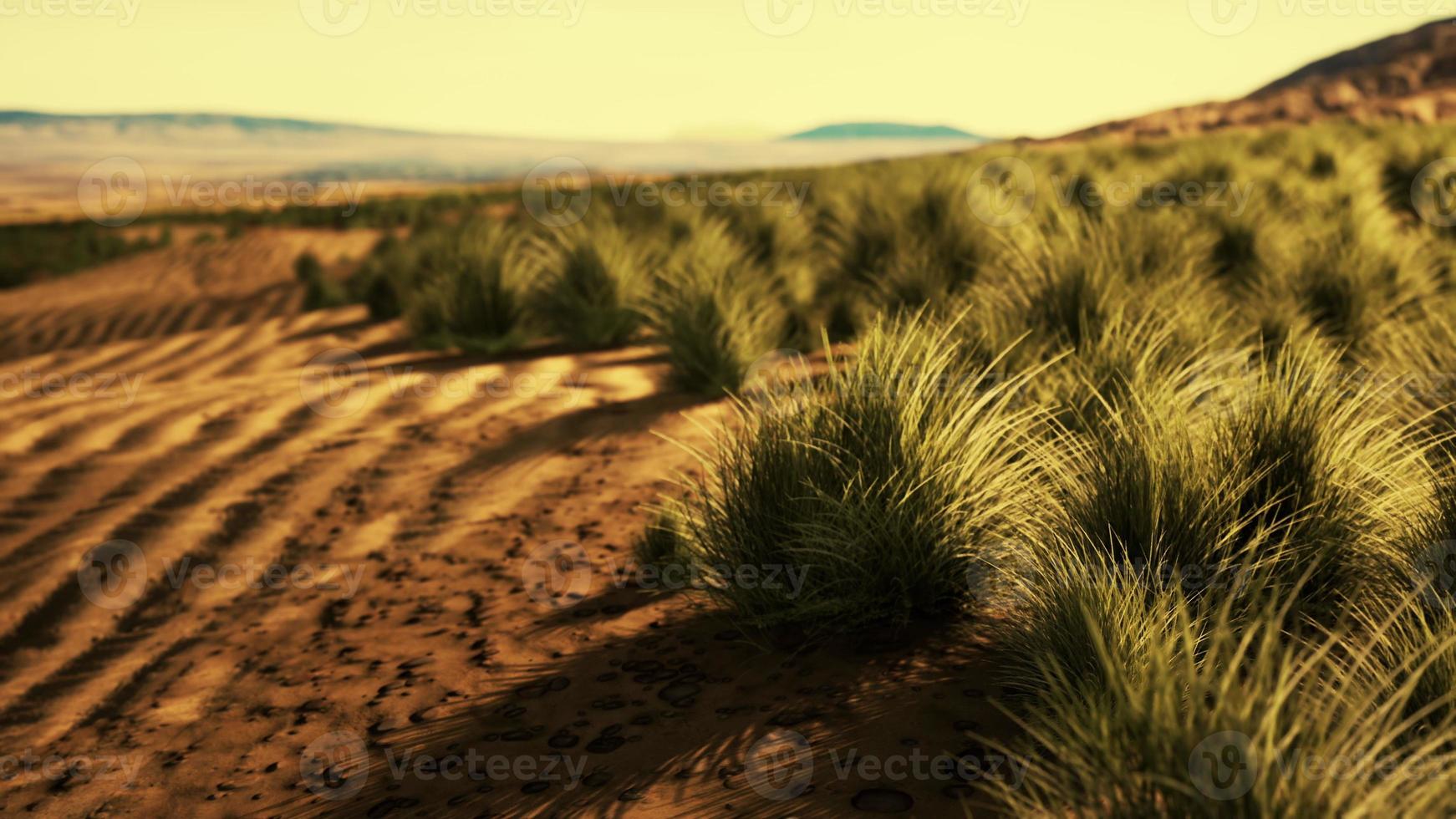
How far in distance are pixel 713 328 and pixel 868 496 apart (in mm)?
2713

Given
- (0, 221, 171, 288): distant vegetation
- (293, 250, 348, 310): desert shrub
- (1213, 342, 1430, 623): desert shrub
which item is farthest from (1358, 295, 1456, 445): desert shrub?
(0, 221, 171, 288): distant vegetation

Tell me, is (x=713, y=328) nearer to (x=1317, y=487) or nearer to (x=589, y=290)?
(x=589, y=290)

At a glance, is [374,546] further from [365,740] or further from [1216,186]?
[1216,186]

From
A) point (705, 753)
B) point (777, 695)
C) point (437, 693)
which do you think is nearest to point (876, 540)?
point (777, 695)

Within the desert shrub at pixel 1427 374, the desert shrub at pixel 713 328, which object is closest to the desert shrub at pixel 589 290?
the desert shrub at pixel 713 328

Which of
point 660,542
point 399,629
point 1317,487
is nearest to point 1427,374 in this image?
point 1317,487

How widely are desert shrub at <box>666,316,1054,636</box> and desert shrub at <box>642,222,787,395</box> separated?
1.84 meters

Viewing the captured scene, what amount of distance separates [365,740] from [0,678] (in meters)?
1.59

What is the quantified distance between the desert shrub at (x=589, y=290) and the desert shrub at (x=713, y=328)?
2.28 ft

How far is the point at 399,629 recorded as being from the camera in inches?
124

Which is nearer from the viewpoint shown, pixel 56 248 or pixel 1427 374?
pixel 1427 374

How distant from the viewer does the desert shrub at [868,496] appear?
2.54 m

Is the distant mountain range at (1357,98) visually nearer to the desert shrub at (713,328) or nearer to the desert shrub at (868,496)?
the desert shrub at (713,328)

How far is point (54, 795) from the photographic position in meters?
2.54
